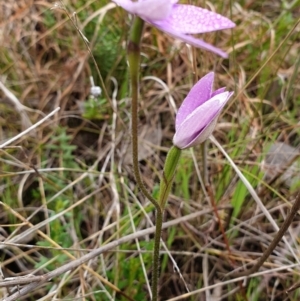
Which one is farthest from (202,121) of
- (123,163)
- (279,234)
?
(123,163)

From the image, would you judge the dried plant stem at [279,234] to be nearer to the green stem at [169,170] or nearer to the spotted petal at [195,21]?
the green stem at [169,170]

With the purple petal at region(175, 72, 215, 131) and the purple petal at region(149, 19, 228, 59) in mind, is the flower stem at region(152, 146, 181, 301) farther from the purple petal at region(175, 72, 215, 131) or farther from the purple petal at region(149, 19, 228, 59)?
the purple petal at region(149, 19, 228, 59)

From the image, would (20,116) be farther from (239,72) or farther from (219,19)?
(219,19)

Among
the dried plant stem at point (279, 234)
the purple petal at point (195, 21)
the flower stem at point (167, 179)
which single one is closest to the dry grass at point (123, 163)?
the dried plant stem at point (279, 234)

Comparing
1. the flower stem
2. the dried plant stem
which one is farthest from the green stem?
the dried plant stem

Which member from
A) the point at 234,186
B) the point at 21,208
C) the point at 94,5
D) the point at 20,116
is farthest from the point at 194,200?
the point at 94,5

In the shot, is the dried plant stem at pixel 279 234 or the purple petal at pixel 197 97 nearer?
the purple petal at pixel 197 97

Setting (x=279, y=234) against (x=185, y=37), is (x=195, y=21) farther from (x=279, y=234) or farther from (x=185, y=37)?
(x=279, y=234)
